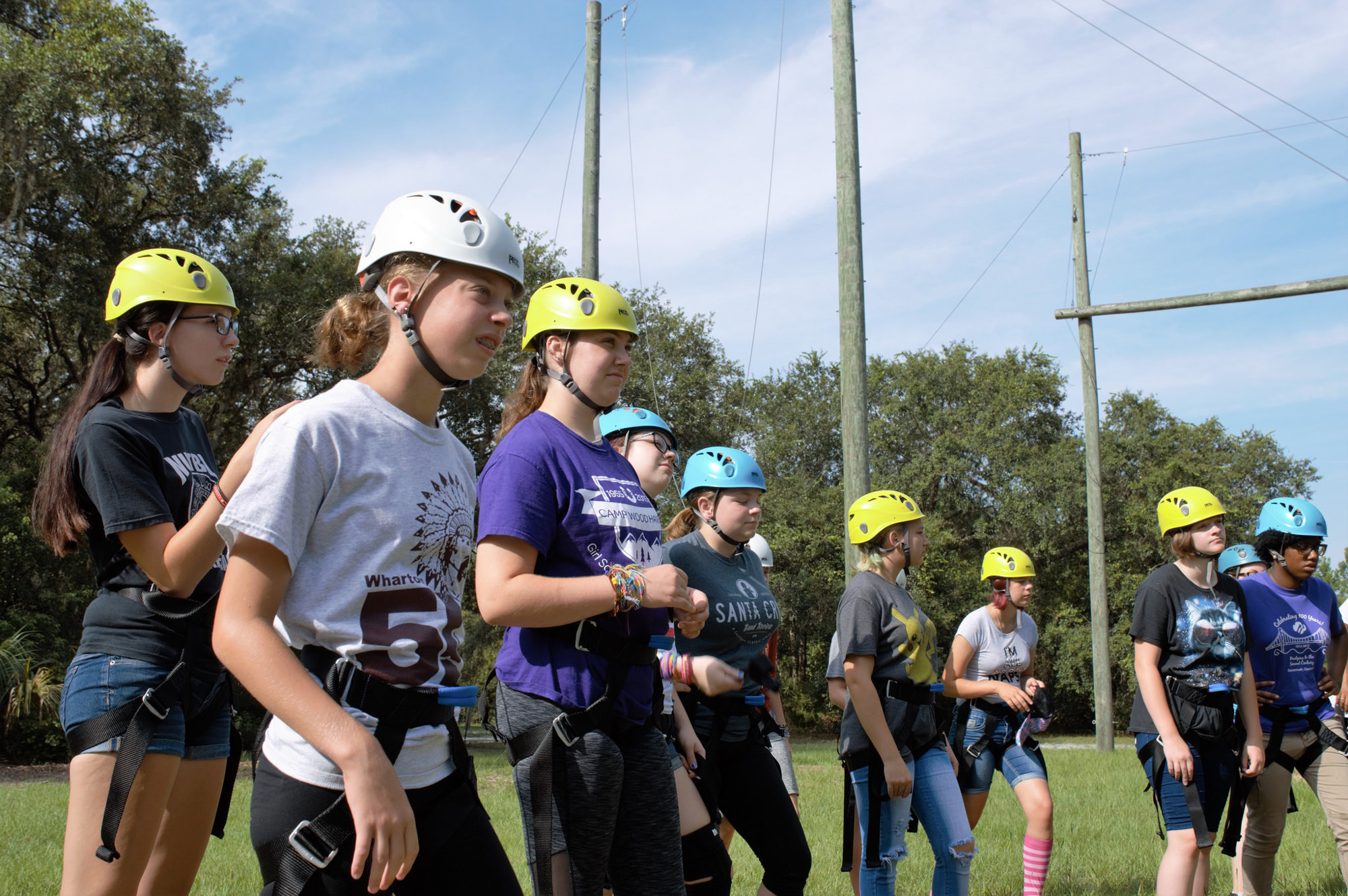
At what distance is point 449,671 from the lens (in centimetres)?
230

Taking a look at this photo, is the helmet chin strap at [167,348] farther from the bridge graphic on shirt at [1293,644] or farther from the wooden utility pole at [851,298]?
the wooden utility pole at [851,298]

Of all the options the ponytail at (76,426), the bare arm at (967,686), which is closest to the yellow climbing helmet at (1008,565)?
the bare arm at (967,686)

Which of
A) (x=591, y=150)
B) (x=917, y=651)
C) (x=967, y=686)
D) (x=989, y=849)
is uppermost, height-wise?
(x=591, y=150)

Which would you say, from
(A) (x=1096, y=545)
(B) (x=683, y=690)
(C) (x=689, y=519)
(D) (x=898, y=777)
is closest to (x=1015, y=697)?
(D) (x=898, y=777)

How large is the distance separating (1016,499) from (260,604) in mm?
38894

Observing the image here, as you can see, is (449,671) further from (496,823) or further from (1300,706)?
(496,823)

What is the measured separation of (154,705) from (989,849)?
6.57m

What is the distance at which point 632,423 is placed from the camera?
5062 millimetres

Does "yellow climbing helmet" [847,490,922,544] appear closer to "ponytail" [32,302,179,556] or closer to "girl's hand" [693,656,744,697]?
"girl's hand" [693,656,744,697]

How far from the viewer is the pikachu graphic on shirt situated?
5.23 m

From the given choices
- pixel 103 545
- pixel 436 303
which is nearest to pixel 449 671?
pixel 436 303

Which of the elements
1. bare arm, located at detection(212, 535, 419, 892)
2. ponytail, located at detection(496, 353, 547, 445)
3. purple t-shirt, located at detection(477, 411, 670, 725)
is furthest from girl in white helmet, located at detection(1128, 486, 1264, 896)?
bare arm, located at detection(212, 535, 419, 892)

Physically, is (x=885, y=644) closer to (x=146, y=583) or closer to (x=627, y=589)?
(x=627, y=589)

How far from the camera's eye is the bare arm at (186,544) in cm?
241
